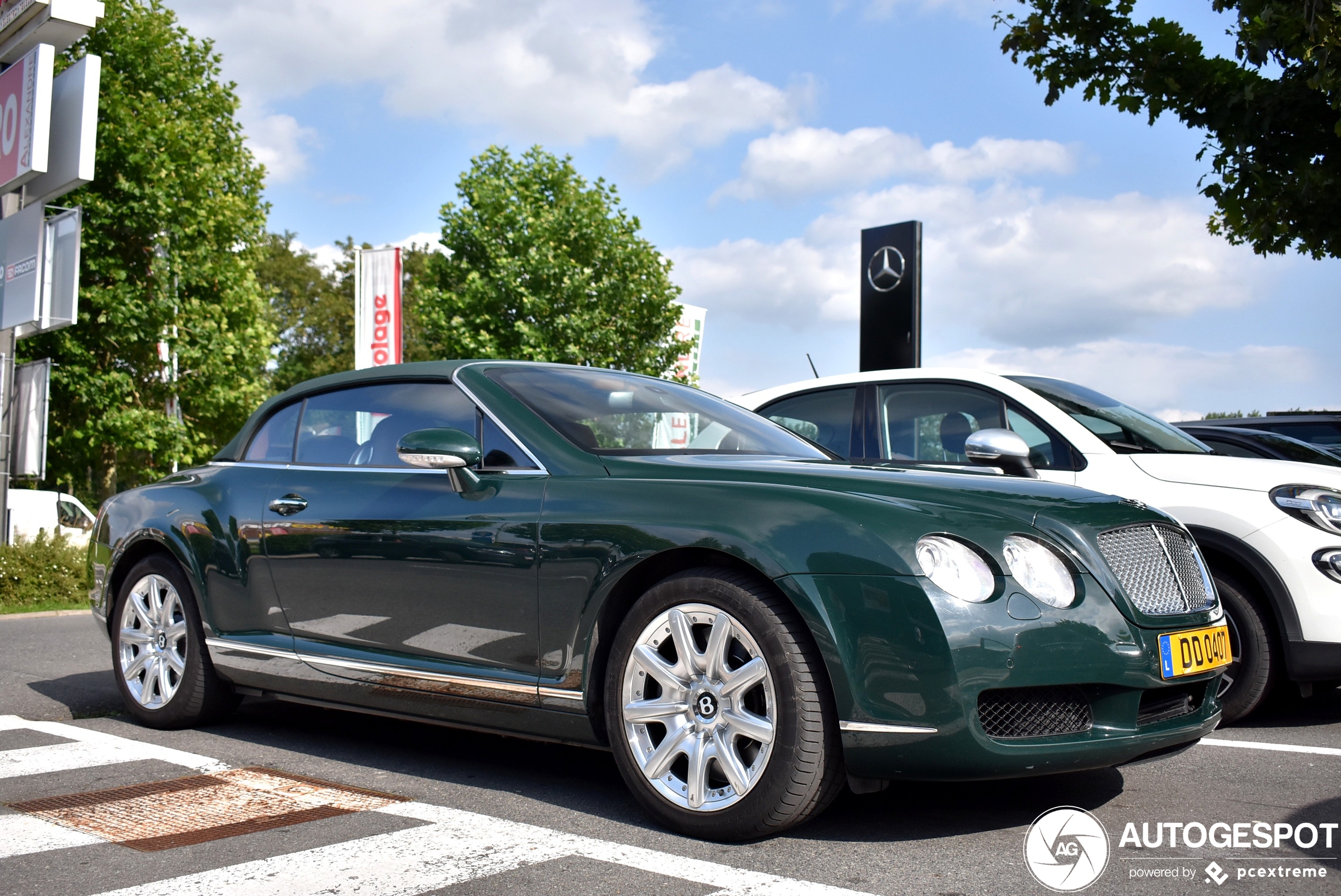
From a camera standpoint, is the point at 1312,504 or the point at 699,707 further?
the point at 1312,504

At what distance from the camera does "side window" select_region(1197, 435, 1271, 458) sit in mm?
7160

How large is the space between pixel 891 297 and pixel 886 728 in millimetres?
8127

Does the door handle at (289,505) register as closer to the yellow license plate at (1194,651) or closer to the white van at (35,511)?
the yellow license plate at (1194,651)

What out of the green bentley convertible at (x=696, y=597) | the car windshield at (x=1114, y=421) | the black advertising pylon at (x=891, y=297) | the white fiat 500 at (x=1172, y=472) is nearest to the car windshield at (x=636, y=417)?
the green bentley convertible at (x=696, y=597)

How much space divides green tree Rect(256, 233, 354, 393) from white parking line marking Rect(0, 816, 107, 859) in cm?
4546

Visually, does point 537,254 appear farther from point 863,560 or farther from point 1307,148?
point 863,560

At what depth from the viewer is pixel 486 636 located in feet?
13.4

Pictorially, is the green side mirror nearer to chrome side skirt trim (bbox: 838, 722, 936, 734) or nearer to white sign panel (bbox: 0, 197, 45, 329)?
chrome side skirt trim (bbox: 838, 722, 936, 734)

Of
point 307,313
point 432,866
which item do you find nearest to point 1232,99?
point 432,866

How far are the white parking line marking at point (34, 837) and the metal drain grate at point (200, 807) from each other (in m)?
0.04

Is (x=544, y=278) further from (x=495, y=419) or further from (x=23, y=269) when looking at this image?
(x=495, y=419)

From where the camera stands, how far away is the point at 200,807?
3.99 meters

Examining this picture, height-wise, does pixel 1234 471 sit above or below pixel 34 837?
above

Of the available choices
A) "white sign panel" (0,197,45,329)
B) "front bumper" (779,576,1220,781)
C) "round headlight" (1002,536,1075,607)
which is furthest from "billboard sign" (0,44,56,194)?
"round headlight" (1002,536,1075,607)
